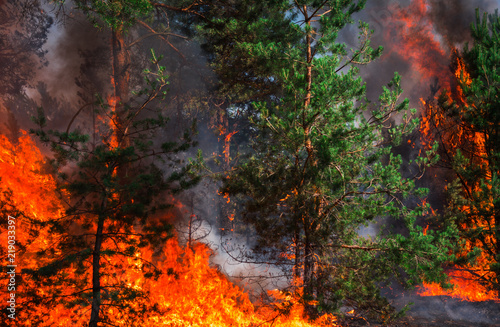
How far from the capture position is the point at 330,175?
275 inches

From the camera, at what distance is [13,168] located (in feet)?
48.9

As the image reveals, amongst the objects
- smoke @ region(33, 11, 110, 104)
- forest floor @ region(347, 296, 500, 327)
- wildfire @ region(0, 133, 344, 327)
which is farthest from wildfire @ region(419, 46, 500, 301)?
smoke @ region(33, 11, 110, 104)

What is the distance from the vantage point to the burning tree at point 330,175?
23.8 feet

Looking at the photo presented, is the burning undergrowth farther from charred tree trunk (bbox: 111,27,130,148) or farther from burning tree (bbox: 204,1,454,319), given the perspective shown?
charred tree trunk (bbox: 111,27,130,148)

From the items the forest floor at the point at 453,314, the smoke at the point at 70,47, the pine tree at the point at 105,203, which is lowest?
the forest floor at the point at 453,314

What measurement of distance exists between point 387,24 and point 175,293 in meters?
28.1

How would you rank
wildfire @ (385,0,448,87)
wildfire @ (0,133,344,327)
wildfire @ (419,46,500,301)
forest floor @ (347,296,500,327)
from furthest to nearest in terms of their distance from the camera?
wildfire @ (385,0,448,87)
wildfire @ (419,46,500,301)
forest floor @ (347,296,500,327)
wildfire @ (0,133,344,327)

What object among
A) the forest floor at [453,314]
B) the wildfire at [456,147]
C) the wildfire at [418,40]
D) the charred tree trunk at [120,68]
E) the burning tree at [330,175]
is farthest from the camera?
the wildfire at [418,40]

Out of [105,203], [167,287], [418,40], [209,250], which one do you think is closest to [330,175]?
[105,203]

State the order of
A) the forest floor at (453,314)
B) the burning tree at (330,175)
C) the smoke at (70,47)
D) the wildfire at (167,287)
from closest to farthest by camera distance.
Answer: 1. the burning tree at (330,175)
2. the wildfire at (167,287)
3. the forest floor at (453,314)
4. the smoke at (70,47)

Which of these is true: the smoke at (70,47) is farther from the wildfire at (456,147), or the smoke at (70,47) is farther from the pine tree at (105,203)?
the wildfire at (456,147)

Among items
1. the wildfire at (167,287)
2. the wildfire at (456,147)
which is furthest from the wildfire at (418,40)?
the wildfire at (167,287)

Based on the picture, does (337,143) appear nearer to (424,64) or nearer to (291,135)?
(291,135)

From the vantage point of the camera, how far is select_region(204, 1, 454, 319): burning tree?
725 centimetres
